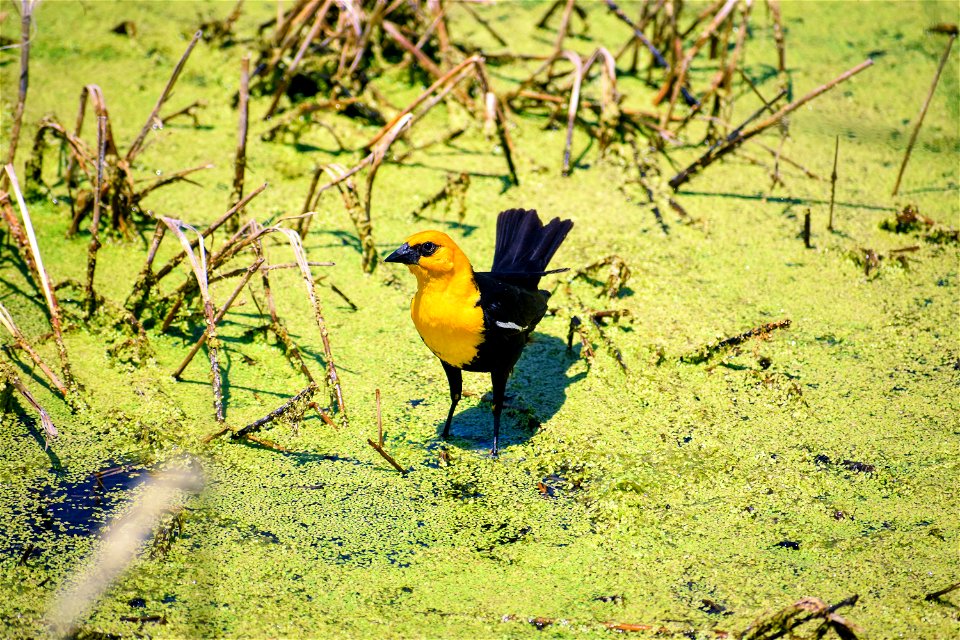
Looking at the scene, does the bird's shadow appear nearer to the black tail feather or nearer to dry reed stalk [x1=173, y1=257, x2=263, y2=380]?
the black tail feather

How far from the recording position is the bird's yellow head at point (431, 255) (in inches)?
123

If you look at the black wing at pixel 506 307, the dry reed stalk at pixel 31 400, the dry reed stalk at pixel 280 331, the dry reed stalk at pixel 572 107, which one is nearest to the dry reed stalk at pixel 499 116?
the dry reed stalk at pixel 572 107

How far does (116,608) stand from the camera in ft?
7.99

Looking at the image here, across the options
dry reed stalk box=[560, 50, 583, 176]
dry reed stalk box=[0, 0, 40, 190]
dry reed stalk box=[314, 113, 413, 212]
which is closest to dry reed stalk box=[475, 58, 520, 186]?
dry reed stalk box=[560, 50, 583, 176]

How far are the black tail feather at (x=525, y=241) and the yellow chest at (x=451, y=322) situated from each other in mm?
559

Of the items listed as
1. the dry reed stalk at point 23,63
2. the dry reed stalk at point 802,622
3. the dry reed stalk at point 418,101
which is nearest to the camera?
the dry reed stalk at point 802,622

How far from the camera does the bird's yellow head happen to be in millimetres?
3135

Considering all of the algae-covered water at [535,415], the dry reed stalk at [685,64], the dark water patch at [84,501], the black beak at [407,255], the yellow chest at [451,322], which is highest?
the dry reed stalk at [685,64]

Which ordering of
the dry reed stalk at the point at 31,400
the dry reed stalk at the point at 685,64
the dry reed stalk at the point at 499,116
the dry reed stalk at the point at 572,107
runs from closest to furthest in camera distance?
the dry reed stalk at the point at 31,400 < the dry reed stalk at the point at 499,116 < the dry reed stalk at the point at 572,107 < the dry reed stalk at the point at 685,64

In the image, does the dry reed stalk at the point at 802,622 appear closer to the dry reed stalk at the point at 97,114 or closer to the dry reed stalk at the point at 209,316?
the dry reed stalk at the point at 209,316

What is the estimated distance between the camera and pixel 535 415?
11.2ft

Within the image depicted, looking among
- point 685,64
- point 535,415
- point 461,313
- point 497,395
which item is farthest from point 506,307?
point 685,64

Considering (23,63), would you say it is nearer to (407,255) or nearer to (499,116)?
(407,255)

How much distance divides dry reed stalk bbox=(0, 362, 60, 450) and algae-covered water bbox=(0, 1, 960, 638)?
0.23 ft
